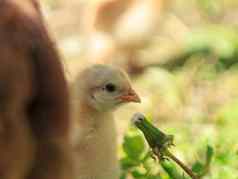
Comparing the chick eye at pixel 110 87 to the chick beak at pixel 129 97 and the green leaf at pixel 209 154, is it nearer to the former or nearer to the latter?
the chick beak at pixel 129 97

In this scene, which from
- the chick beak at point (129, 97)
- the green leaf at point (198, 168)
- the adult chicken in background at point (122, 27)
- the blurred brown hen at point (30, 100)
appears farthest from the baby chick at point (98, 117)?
the adult chicken in background at point (122, 27)

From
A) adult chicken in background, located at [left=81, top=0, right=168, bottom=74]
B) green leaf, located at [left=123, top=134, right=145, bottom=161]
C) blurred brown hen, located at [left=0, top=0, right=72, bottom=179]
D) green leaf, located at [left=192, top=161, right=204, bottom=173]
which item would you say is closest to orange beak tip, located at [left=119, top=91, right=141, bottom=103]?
green leaf, located at [left=123, top=134, right=145, bottom=161]

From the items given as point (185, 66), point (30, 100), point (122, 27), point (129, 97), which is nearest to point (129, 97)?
point (129, 97)

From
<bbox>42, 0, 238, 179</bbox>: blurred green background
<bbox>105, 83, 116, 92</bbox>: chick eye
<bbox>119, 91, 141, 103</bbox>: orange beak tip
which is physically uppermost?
<bbox>42, 0, 238, 179</bbox>: blurred green background

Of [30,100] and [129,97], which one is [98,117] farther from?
[30,100]

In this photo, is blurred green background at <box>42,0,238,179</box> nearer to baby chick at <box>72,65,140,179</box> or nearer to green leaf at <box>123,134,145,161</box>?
baby chick at <box>72,65,140,179</box>

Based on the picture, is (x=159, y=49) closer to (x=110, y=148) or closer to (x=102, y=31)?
(x=102, y=31)
